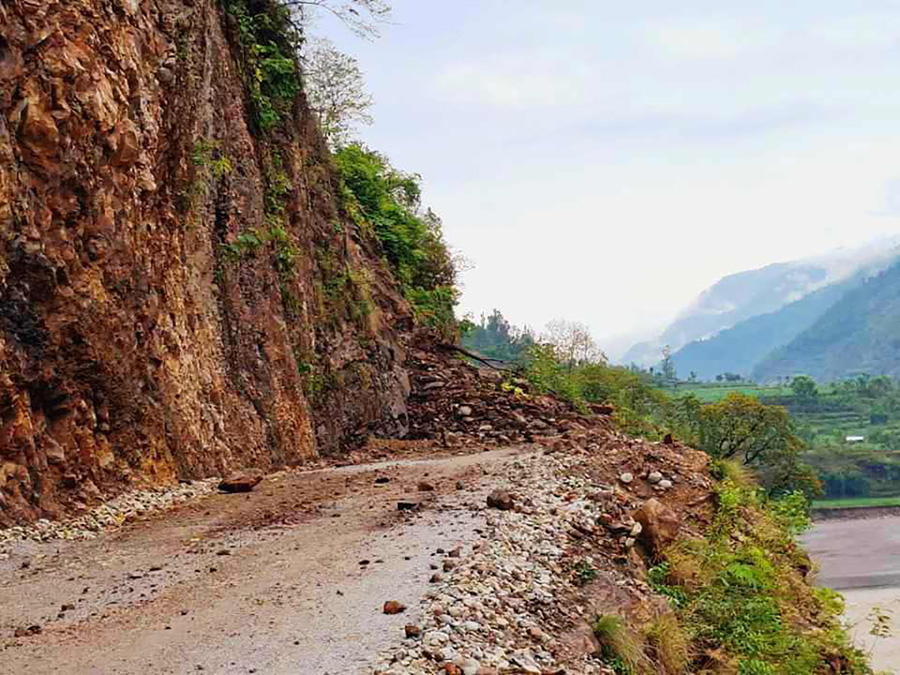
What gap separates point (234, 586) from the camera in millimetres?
6160

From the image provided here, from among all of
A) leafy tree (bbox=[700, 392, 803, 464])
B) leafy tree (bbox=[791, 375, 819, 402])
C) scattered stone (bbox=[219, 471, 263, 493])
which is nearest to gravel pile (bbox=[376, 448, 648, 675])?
scattered stone (bbox=[219, 471, 263, 493])

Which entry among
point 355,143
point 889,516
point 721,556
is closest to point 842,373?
point 889,516

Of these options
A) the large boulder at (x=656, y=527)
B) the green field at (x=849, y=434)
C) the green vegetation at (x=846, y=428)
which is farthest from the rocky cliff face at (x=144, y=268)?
the green vegetation at (x=846, y=428)

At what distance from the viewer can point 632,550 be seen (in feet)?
27.9

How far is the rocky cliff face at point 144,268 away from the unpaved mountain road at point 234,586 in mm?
1295

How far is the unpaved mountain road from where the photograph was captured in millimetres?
4824

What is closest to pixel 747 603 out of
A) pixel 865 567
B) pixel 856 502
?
pixel 865 567

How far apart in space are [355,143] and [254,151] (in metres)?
12.6

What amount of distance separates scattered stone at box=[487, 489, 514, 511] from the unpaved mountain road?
0.24 m

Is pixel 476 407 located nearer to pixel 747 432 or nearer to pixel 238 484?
pixel 238 484

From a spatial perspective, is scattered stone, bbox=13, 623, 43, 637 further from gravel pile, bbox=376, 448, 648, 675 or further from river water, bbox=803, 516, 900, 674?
river water, bbox=803, 516, 900, 674

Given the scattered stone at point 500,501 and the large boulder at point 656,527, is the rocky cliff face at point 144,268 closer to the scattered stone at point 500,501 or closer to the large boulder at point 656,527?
the scattered stone at point 500,501

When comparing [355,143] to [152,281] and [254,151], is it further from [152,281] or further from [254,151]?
[152,281]

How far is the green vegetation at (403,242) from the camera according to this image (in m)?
24.1
